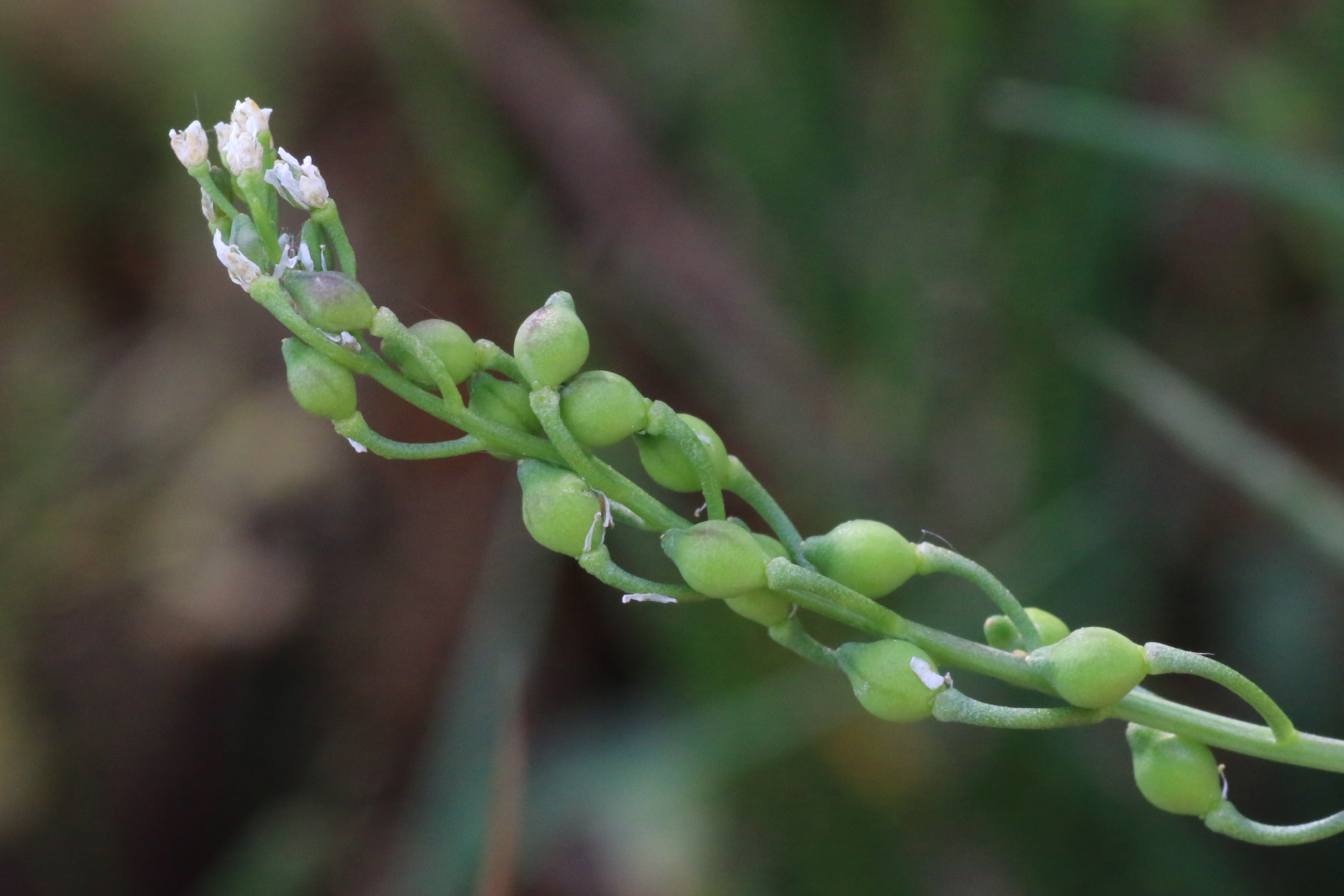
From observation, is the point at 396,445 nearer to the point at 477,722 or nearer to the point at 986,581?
the point at 986,581

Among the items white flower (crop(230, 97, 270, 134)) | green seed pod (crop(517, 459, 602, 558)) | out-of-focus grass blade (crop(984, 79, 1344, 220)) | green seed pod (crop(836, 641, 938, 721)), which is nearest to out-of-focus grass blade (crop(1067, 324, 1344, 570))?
out-of-focus grass blade (crop(984, 79, 1344, 220))

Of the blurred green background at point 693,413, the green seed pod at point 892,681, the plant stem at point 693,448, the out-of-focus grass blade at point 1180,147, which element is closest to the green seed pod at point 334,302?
the plant stem at point 693,448

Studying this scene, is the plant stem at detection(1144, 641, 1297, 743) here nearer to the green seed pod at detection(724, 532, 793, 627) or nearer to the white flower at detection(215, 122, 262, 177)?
the green seed pod at detection(724, 532, 793, 627)

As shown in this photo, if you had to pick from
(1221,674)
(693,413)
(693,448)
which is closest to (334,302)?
(693,448)

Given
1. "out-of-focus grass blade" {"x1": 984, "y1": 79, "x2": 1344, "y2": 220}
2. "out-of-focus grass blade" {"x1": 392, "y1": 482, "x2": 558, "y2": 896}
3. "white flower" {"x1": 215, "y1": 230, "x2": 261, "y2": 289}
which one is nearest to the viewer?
"white flower" {"x1": 215, "y1": 230, "x2": 261, "y2": 289}

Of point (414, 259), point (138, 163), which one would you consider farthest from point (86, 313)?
point (414, 259)

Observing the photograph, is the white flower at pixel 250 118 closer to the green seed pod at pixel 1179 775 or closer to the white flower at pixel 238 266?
the white flower at pixel 238 266
